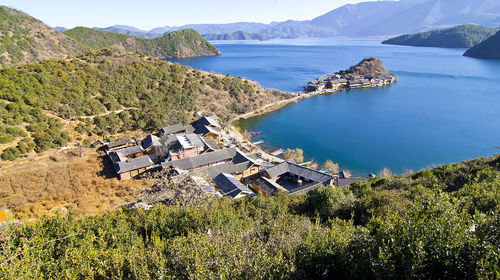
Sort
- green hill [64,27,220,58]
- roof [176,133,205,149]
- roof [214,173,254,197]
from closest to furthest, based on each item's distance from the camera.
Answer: roof [214,173,254,197] < roof [176,133,205,149] < green hill [64,27,220,58]

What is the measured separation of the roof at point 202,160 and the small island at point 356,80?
40.7m

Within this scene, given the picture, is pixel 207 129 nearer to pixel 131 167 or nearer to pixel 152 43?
pixel 131 167

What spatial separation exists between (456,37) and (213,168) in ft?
512

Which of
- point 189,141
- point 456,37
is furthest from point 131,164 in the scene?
point 456,37

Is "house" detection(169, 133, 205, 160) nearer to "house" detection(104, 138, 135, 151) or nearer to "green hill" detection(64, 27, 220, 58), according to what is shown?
"house" detection(104, 138, 135, 151)

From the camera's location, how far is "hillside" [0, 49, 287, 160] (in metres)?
24.9

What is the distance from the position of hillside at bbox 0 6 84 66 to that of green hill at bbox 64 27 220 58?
29.2 metres

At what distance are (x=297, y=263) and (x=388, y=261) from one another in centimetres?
216

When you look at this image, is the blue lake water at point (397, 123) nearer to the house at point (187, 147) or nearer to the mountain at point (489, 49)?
the house at point (187, 147)

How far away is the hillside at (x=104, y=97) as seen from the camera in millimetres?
24938

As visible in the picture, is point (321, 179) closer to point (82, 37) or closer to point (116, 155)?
point (116, 155)

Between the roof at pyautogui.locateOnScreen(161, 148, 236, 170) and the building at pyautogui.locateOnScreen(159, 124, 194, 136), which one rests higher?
the building at pyautogui.locateOnScreen(159, 124, 194, 136)

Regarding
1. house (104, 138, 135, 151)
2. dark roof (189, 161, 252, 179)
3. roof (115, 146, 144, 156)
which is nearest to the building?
house (104, 138, 135, 151)

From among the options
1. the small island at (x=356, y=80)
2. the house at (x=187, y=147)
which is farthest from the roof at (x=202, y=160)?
the small island at (x=356, y=80)
